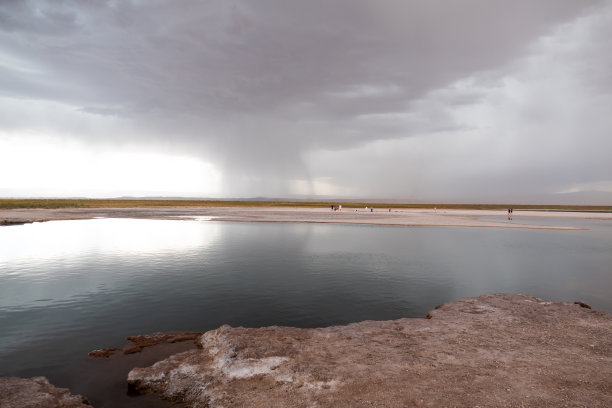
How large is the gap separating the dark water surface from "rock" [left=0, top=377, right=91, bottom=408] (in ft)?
2.30

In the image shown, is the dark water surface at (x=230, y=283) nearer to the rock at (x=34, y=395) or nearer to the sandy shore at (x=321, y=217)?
the rock at (x=34, y=395)

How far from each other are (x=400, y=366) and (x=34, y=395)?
1027 cm

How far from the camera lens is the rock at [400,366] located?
25.8 feet

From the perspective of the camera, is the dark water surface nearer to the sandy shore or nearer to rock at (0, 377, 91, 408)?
rock at (0, 377, 91, 408)

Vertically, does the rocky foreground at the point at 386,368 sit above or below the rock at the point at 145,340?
above

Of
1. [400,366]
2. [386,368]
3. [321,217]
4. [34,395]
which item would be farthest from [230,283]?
[321,217]

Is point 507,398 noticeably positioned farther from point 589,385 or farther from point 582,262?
point 582,262

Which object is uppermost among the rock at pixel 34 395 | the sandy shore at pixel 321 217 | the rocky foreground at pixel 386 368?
the sandy shore at pixel 321 217

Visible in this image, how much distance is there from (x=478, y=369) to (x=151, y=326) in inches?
514

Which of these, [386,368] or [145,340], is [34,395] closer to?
[145,340]

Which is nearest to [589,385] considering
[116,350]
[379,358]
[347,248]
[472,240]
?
[379,358]

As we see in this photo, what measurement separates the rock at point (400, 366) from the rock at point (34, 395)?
152cm

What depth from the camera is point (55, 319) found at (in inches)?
576

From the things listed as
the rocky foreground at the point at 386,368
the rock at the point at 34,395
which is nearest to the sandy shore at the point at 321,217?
the rocky foreground at the point at 386,368
